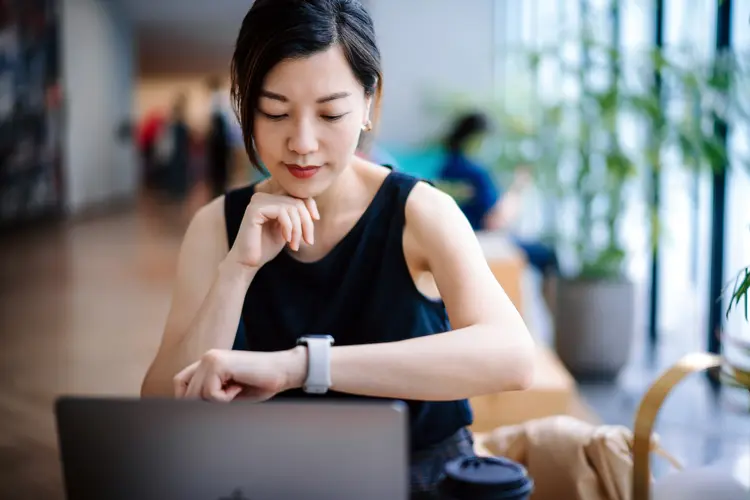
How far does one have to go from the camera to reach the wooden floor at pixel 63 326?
360cm

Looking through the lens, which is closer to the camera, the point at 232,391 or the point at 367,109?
the point at 232,391

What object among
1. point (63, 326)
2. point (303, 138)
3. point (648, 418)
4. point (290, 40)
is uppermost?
point (290, 40)

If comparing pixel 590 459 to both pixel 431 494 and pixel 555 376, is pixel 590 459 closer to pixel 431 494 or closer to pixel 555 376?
pixel 431 494

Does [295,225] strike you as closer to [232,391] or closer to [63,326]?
[232,391]

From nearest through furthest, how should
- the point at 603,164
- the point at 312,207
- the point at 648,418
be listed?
the point at 648,418
the point at 312,207
the point at 603,164

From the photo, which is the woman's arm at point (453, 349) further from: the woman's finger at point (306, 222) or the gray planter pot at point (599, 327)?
the gray planter pot at point (599, 327)

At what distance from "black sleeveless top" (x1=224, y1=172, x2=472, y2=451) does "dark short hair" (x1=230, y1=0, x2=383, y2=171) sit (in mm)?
179

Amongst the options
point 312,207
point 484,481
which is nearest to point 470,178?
point 312,207

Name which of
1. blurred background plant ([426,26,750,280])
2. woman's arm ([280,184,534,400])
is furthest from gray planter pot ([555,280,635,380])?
woman's arm ([280,184,534,400])

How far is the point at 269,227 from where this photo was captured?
1.40 m

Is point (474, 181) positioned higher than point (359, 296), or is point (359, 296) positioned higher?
point (359, 296)

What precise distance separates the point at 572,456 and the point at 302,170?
705 millimetres

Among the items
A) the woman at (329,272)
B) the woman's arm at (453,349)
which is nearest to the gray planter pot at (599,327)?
the woman at (329,272)

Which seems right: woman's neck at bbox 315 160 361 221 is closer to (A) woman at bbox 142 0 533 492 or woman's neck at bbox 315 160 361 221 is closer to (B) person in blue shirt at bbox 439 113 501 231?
(A) woman at bbox 142 0 533 492
